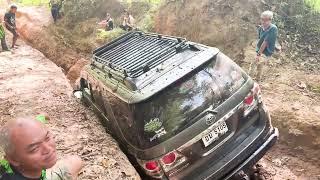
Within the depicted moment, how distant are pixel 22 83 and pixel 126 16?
14.9 feet

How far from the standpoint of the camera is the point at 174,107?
4.33 m

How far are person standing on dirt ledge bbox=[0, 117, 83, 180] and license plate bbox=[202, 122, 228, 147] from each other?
7.85 feet

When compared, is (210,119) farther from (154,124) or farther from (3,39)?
(3,39)

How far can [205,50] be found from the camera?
191 inches

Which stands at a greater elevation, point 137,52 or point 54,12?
point 137,52

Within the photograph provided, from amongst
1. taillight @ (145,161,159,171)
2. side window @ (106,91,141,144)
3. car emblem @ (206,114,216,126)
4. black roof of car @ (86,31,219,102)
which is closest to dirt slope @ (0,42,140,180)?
taillight @ (145,161,159,171)

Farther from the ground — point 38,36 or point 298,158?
point 298,158

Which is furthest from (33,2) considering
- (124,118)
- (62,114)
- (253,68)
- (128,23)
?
(124,118)

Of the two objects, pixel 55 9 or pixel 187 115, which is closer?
pixel 187 115

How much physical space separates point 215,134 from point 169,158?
1.93 ft

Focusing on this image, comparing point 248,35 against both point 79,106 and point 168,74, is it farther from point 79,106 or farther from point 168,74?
point 168,74

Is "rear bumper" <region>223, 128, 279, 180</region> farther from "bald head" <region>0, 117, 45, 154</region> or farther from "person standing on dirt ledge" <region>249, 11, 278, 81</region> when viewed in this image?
"bald head" <region>0, 117, 45, 154</region>

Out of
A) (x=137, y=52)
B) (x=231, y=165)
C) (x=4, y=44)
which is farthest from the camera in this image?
(x=4, y=44)

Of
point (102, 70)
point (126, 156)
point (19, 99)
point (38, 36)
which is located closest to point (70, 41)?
point (38, 36)
